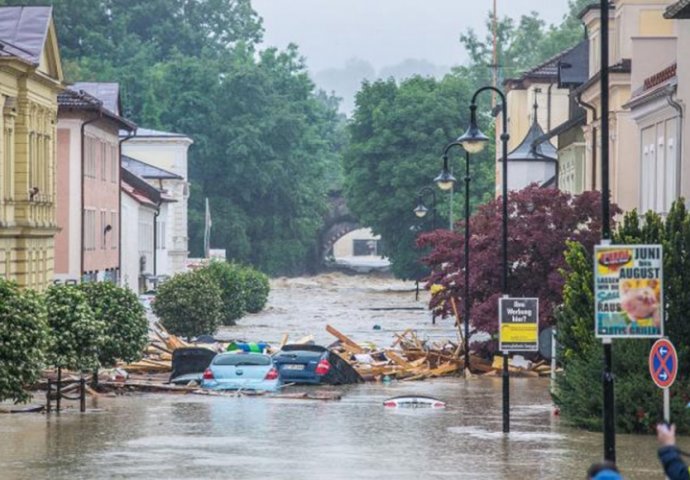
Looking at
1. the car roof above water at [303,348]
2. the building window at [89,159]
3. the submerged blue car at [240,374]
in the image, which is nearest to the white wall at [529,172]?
the building window at [89,159]

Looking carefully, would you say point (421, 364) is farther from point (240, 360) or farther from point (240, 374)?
point (240, 374)

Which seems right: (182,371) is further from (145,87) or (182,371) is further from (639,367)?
(145,87)

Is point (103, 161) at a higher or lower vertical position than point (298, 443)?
higher

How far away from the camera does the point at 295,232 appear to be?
14750 centimetres

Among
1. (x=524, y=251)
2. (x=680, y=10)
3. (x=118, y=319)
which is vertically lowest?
(x=118, y=319)

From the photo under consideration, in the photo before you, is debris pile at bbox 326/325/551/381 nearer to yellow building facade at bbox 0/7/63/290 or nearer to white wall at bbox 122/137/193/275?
yellow building facade at bbox 0/7/63/290

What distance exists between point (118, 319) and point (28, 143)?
1173 cm

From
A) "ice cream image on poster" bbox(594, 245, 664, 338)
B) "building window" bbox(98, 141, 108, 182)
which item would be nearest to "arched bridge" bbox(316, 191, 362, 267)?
"building window" bbox(98, 141, 108, 182)

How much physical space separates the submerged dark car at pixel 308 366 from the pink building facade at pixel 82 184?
1912 cm

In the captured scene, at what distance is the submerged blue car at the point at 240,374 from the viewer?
46.8m

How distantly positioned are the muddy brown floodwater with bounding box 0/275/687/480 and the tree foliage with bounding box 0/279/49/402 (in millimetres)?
757

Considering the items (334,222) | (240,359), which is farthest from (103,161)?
(334,222)

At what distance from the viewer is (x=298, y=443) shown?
32.3 meters

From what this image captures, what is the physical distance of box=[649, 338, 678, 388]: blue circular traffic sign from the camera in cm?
2612
